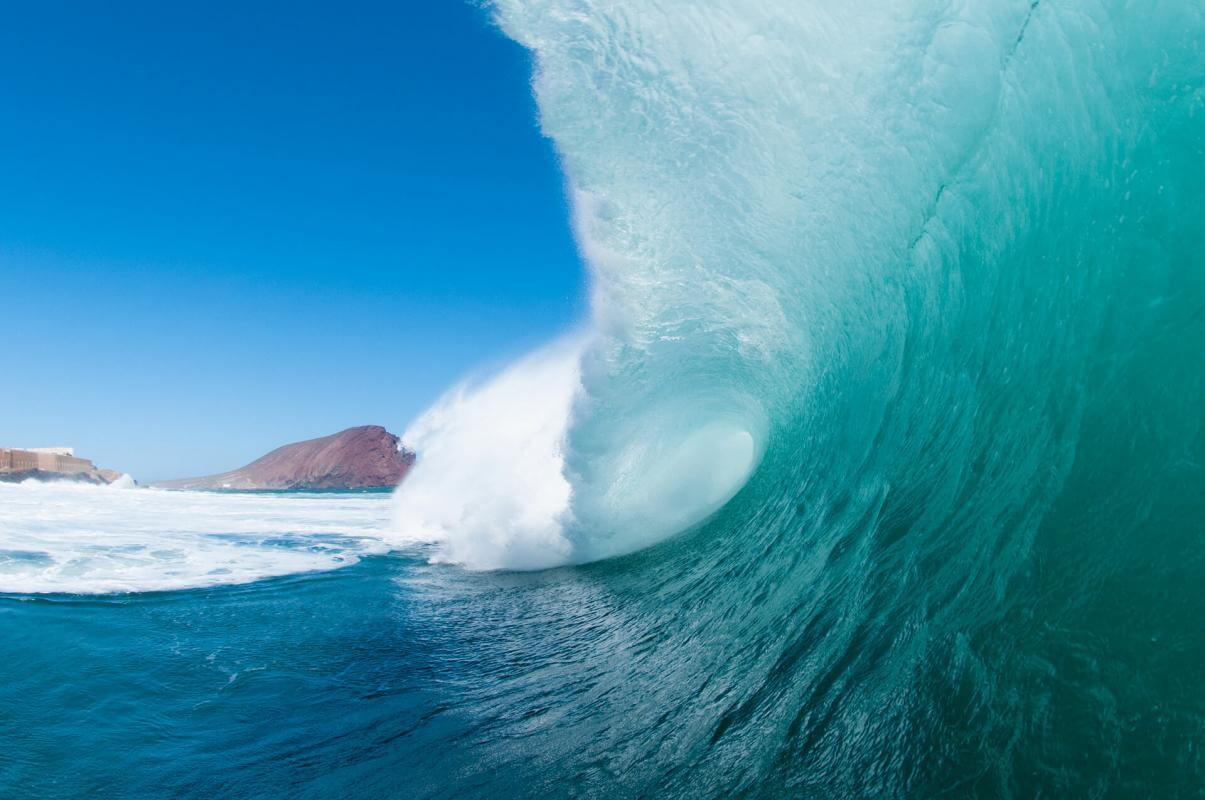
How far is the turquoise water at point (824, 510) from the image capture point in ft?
11.0

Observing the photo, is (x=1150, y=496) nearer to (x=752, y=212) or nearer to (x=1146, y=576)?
(x=1146, y=576)

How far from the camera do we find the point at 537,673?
5391mm

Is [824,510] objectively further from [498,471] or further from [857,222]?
[498,471]

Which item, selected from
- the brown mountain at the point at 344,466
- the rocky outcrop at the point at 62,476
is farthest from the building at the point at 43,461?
the brown mountain at the point at 344,466

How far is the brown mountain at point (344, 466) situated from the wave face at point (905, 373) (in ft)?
298

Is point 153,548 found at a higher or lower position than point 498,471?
lower

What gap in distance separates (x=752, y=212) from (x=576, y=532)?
17.9 ft

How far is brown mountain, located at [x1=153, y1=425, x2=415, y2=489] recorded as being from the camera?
9562cm

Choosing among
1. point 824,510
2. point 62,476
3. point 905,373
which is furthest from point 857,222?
point 62,476

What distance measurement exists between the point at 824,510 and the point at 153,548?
37.7 feet

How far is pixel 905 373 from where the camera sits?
641 cm

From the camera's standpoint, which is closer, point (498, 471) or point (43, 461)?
point (498, 471)

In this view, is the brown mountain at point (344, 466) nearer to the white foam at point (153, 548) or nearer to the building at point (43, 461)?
the building at point (43, 461)

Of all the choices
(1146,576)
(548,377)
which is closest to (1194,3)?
(1146,576)
